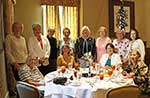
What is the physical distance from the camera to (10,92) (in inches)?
218

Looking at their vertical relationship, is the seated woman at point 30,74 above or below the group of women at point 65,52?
below

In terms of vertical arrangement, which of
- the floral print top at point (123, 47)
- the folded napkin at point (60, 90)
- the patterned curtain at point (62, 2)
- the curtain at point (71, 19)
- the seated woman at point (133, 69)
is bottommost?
the folded napkin at point (60, 90)

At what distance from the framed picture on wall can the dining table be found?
3.98 m

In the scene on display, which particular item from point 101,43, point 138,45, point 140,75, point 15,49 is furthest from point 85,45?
point 140,75

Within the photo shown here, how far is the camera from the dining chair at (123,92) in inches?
129

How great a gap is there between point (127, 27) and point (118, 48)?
216 centimetres

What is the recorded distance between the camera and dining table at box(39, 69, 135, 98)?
3.48m

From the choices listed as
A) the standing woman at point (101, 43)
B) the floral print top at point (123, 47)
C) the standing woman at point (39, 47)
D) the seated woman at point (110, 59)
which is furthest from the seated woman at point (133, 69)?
the standing woman at point (39, 47)

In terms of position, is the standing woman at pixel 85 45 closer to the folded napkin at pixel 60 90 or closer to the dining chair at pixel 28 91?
the folded napkin at pixel 60 90

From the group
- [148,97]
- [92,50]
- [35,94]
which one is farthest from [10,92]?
[148,97]

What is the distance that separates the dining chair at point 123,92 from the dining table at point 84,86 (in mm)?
210

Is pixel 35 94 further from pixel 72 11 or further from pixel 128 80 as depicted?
pixel 72 11

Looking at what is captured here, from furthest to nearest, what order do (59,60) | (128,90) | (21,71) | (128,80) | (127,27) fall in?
(127,27) < (59,60) < (21,71) < (128,80) < (128,90)

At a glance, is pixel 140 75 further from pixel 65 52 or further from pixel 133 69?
pixel 65 52
